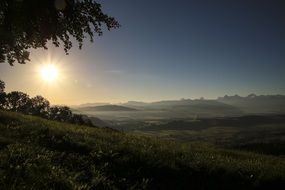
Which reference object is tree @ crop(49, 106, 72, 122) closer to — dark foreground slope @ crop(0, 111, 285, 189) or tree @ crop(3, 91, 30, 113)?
tree @ crop(3, 91, 30, 113)

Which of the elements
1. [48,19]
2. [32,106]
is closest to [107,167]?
[48,19]

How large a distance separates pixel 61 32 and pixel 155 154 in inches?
382

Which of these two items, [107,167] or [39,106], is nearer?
[107,167]

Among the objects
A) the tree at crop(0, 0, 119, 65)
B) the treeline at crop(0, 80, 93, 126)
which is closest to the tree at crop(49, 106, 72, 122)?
the treeline at crop(0, 80, 93, 126)

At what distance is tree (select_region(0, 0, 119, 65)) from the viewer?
1903 cm

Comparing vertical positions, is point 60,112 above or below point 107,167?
above

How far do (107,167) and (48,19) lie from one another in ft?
32.5

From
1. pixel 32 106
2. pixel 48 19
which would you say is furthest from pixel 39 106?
pixel 48 19

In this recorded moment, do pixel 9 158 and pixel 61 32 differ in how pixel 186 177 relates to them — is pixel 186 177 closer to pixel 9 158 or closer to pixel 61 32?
pixel 9 158

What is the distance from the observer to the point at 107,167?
14.9 meters

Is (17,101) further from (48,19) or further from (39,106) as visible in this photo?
(48,19)

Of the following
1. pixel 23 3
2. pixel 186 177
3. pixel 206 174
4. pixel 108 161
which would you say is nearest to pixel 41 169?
pixel 108 161

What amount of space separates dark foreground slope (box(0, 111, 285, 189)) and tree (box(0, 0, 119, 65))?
18.4ft

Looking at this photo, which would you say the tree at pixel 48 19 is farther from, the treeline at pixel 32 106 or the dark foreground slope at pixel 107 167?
the treeline at pixel 32 106
